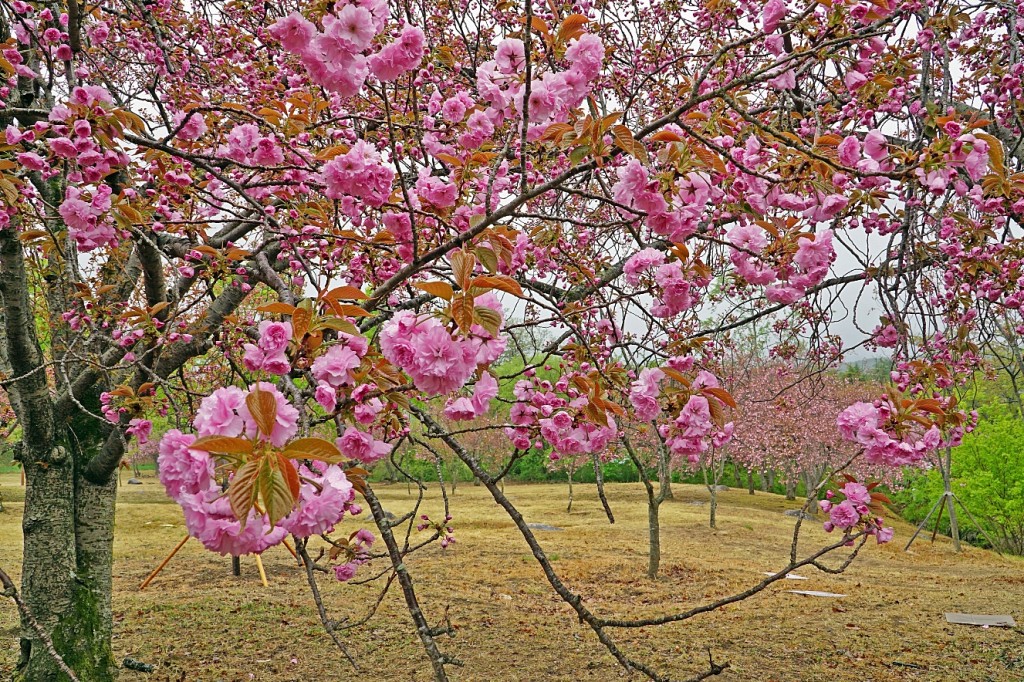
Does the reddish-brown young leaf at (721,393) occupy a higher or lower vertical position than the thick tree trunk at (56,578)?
higher

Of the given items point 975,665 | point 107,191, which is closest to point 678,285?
point 107,191

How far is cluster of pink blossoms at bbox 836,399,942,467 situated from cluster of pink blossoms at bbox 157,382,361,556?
5.50 feet

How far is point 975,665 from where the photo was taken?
5008 millimetres

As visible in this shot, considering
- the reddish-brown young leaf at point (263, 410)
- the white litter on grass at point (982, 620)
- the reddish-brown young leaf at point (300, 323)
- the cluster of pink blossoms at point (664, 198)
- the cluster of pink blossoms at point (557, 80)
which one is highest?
the cluster of pink blossoms at point (557, 80)

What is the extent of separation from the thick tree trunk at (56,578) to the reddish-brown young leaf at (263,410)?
364 centimetres

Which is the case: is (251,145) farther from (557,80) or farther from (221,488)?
(221,488)

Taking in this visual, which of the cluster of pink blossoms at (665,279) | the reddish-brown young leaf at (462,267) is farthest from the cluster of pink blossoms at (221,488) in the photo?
the cluster of pink blossoms at (665,279)

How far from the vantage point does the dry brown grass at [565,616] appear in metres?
4.97

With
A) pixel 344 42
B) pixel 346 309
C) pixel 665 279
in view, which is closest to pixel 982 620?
A: pixel 665 279

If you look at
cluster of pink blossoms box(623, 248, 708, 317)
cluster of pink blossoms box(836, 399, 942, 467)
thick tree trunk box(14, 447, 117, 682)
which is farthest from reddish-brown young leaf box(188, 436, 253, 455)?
thick tree trunk box(14, 447, 117, 682)

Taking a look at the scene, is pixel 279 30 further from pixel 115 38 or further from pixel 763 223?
pixel 115 38

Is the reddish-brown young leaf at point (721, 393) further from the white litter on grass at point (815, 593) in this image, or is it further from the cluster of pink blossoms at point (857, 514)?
the white litter on grass at point (815, 593)

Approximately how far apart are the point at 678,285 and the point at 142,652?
17.4ft

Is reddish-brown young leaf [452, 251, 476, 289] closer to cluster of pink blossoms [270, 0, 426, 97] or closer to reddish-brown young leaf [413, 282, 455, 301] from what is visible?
reddish-brown young leaf [413, 282, 455, 301]
